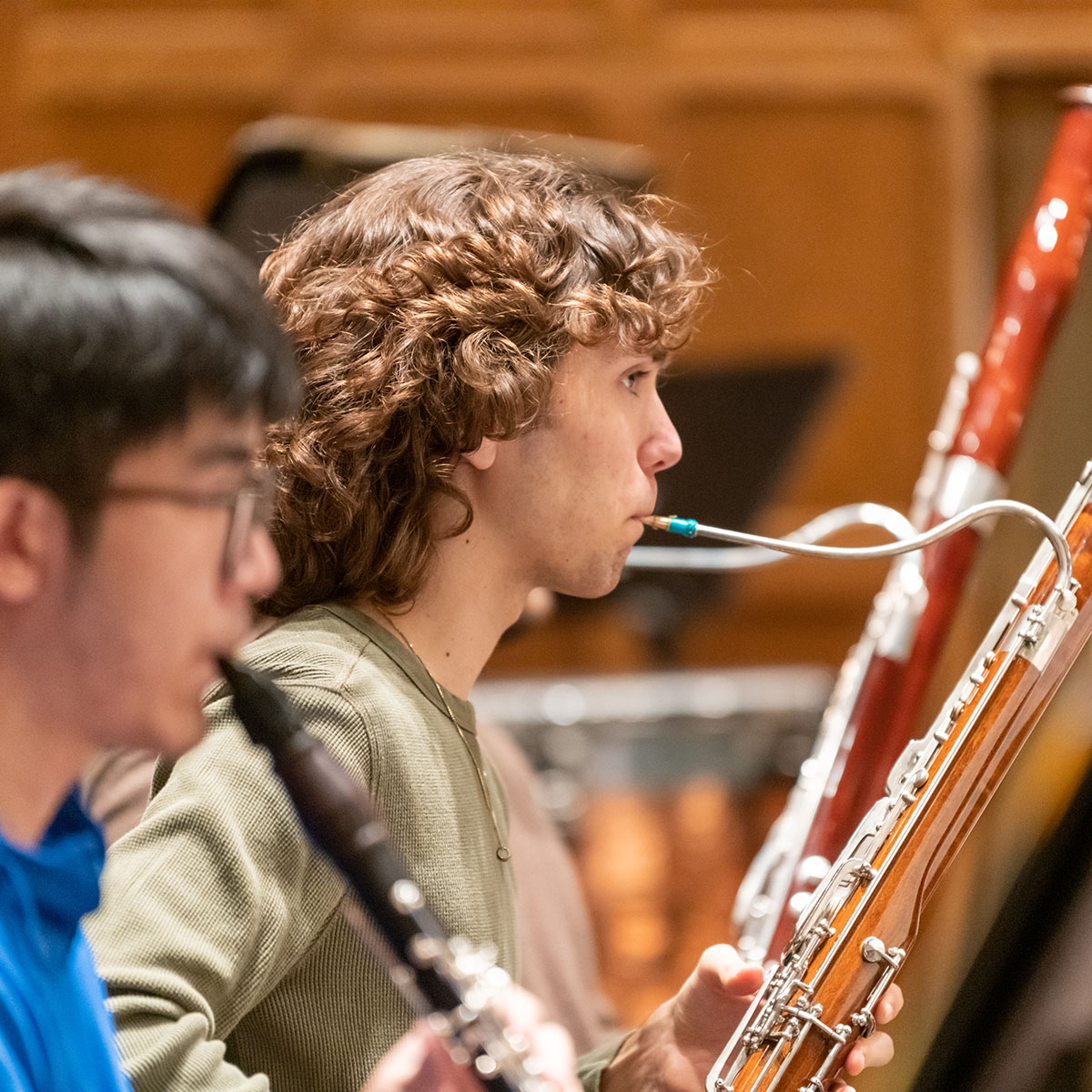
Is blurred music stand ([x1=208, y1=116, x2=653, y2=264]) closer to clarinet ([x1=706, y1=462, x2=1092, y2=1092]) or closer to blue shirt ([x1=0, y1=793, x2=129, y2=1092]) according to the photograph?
clarinet ([x1=706, y1=462, x2=1092, y2=1092])

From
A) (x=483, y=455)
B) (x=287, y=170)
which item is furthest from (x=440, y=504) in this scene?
(x=287, y=170)

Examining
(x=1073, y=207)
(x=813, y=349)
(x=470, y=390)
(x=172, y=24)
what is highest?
(x=172, y=24)

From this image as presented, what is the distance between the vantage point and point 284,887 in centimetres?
86

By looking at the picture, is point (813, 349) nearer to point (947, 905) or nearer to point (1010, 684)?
point (947, 905)

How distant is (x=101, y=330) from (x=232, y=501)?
0.32 feet

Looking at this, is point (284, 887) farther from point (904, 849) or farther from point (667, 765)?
point (667, 765)

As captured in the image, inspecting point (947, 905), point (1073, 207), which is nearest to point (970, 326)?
point (947, 905)

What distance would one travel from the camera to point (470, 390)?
0.97 m

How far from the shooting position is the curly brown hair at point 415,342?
98 centimetres

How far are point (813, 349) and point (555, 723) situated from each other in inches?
55.2

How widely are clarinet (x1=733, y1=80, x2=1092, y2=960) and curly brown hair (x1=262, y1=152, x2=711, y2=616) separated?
13.1 inches

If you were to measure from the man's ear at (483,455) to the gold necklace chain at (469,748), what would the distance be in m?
0.12

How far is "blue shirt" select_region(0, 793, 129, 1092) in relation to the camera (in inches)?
26.4

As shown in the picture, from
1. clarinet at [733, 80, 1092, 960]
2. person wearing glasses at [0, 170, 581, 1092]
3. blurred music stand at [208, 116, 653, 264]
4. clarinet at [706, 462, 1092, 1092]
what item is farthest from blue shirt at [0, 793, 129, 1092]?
blurred music stand at [208, 116, 653, 264]
